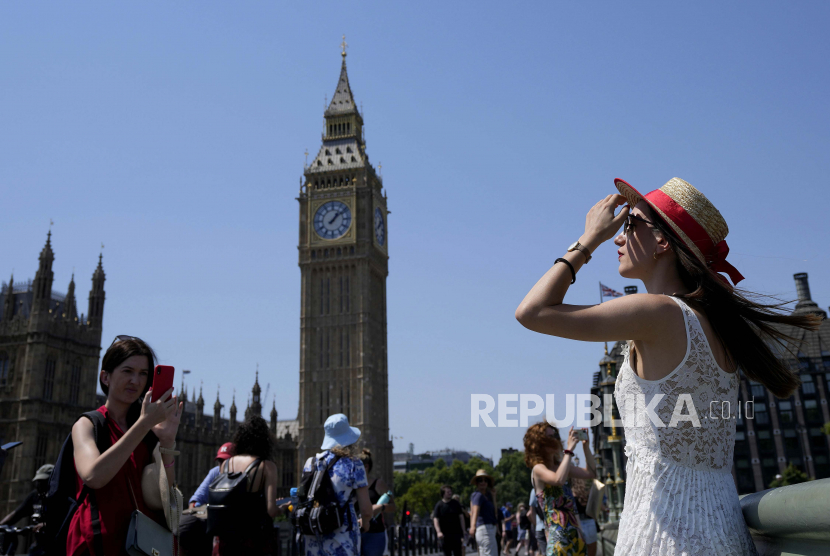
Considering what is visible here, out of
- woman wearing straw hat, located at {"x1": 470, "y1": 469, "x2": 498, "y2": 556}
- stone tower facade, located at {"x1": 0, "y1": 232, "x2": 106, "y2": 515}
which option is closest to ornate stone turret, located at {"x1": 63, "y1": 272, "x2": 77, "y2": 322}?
stone tower facade, located at {"x1": 0, "y1": 232, "x2": 106, "y2": 515}

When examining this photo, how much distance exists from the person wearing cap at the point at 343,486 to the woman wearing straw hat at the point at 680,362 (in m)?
3.57

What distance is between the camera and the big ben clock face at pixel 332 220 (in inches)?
2485

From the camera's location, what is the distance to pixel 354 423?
59.6m

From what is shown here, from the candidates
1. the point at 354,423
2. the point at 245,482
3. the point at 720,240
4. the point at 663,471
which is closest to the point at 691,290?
the point at 720,240

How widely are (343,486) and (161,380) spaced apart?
9.23 feet

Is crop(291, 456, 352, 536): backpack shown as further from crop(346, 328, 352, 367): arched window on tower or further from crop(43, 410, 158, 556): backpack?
crop(346, 328, 352, 367): arched window on tower

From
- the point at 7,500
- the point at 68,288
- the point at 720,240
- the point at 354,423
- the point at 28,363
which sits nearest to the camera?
the point at 720,240

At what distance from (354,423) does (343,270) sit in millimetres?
12802

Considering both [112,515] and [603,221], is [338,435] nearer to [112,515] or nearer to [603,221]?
[112,515]

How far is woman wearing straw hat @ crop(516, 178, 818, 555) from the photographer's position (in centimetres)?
186

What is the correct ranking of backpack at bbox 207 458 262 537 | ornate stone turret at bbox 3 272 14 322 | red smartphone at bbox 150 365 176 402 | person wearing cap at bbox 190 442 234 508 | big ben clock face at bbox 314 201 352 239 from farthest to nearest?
big ben clock face at bbox 314 201 352 239, ornate stone turret at bbox 3 272 14 322, person wearing cap at bbox 190 442 234 508, backpack at bbox 207 458 262 537, red smartphone at bbox 150 365 176 402

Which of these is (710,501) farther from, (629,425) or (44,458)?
(44,458)

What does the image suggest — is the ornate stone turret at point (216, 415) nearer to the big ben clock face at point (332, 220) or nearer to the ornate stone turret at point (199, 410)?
the ornate stone turret at point (199, 410)

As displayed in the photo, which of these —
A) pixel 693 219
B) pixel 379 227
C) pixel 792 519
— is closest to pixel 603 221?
pixel 693 219
